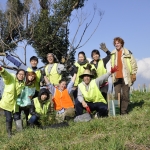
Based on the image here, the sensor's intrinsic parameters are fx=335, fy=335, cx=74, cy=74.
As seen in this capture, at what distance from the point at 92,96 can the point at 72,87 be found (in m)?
0.78

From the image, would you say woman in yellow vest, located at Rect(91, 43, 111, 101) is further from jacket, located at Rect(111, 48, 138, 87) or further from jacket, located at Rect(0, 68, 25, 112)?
jacket, located at Rect(0, 68, 25, 112)

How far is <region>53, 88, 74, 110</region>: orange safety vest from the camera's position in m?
8.10

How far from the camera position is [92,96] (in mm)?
7742

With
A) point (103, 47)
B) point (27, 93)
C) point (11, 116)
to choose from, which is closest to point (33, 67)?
point (27, 93)

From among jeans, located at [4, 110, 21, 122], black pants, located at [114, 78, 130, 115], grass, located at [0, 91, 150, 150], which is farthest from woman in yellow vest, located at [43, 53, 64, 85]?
grass, located at [0, 91, 150, 150]

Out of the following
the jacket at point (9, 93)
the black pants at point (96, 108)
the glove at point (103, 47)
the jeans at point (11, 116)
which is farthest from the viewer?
the glove at point (103, 47)

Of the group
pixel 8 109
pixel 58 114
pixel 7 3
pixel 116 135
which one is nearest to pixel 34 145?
pixel 116 135

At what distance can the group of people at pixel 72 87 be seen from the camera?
7306 mm

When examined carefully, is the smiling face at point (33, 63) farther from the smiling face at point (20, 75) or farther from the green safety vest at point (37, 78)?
the smiling face at point (20, 75)

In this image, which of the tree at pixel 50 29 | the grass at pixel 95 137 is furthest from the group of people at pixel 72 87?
the tree at pixel 50 29

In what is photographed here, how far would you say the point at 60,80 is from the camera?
27.1 feet

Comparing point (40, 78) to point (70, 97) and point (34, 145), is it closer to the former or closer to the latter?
point (70, 97)

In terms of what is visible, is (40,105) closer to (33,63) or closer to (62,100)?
(62,100)

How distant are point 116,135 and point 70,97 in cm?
312
